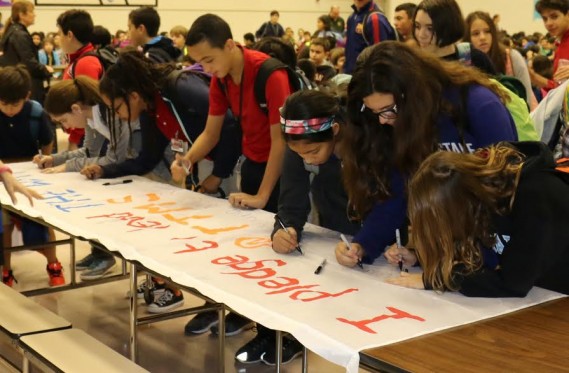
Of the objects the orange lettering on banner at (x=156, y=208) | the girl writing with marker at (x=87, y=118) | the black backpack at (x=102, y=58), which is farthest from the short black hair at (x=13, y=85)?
the orange lettering on banner at (x=156, y=208)

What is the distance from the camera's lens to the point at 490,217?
1.82 m

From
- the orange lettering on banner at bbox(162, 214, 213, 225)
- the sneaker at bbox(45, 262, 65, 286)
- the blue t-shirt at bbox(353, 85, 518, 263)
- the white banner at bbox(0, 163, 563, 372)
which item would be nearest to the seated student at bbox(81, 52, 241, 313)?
the white banner at bbox(0, 163, 563, 372)

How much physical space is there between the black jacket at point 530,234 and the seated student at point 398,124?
0.88 feet

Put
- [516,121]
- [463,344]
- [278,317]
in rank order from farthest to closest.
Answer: [516,121], [278,317], [463,344]

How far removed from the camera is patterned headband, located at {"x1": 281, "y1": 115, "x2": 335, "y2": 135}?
90.4 inches

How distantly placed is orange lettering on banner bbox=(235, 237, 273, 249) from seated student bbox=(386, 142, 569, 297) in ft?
2.19

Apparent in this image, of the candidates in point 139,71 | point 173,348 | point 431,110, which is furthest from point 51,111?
point 431,110

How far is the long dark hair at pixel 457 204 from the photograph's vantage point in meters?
1.76

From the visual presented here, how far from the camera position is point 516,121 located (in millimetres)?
2412

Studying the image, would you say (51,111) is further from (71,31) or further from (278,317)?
(278,317)

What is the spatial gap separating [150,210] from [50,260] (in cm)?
142

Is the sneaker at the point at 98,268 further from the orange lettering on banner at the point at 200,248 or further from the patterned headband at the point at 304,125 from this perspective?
the patterned headband at the point at 304,125

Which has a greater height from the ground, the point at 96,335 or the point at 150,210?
the point at 150,210

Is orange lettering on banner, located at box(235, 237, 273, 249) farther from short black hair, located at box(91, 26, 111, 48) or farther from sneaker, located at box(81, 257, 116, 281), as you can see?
short black hair, located at box(91, 26, 111, 48)
